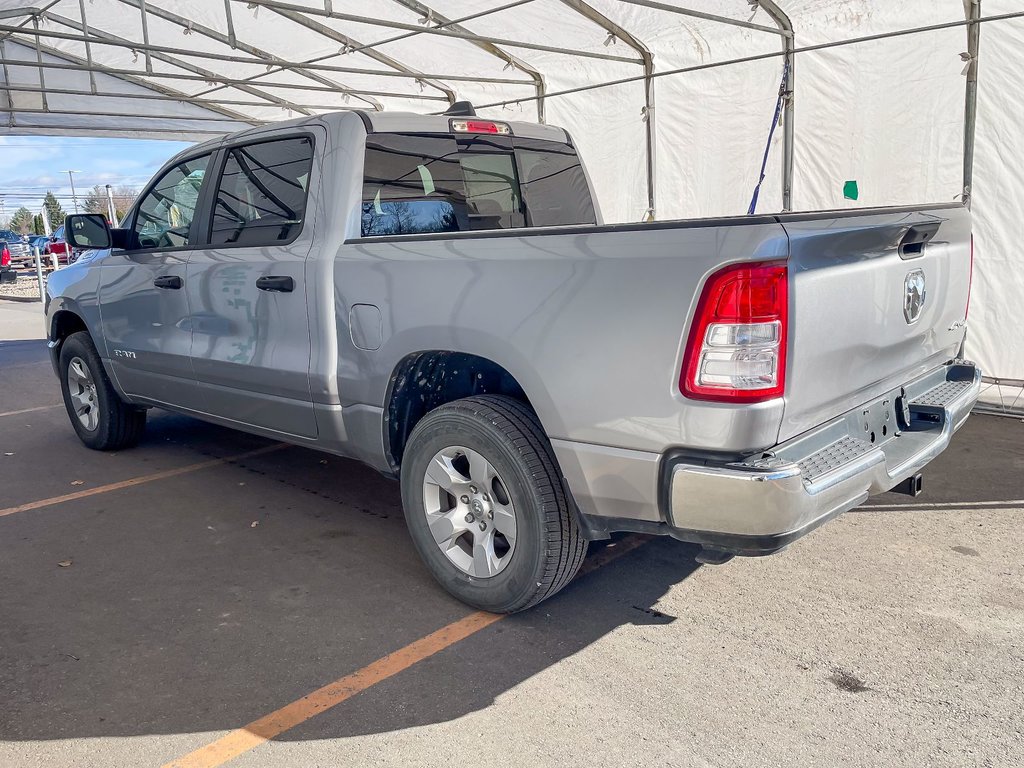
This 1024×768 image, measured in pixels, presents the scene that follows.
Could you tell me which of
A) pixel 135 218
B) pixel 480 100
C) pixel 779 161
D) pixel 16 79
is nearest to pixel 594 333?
pixel 135 218

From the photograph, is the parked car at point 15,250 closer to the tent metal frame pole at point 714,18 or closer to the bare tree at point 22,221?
the tent metal frame pole at point 714,18

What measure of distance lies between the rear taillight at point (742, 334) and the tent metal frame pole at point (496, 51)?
791cm

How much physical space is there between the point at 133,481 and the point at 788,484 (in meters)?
4.11

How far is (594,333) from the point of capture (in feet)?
8.83

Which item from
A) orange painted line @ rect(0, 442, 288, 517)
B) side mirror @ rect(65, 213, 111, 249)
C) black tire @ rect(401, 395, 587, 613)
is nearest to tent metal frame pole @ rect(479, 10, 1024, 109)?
black tire @ rect(401, 395, 587, 613)

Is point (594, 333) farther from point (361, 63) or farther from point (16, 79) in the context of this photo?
point (16, 79)

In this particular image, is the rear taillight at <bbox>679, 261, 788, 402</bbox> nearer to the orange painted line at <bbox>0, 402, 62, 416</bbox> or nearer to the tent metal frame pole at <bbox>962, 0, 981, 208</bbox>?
the tent metal frame pole at <bbox>962, 0, 981, 208</bbox>

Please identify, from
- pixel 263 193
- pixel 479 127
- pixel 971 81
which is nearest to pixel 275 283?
pixel 263 193

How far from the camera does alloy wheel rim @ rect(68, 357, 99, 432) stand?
226 inches

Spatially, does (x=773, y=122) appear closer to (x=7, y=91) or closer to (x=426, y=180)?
(x=426, y=180)

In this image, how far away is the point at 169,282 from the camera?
4.60 meters

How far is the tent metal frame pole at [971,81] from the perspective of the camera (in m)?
6.71

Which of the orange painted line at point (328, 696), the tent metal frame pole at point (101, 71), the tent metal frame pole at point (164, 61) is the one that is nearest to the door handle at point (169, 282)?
the orange painted line at point (328, 696)

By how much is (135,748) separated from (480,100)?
37.8 ft
